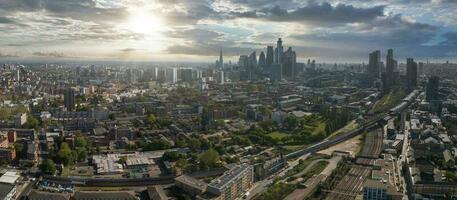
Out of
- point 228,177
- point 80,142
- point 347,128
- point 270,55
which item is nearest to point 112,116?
point 80,142

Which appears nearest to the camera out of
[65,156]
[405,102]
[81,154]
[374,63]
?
[65,156]

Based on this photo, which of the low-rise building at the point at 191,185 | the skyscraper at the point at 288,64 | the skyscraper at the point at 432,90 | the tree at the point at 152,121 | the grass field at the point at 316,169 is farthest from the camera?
the skyscraper at the point at 288,64

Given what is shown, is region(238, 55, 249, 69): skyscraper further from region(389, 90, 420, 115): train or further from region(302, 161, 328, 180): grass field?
region(302, 161, 328, 180): grass field

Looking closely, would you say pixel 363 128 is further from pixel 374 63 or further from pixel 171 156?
pixel 374 63

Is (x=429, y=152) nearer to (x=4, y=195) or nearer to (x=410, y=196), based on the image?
(x=410, y=196)

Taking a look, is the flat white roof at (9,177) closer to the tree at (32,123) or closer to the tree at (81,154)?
the tree at (81,154)

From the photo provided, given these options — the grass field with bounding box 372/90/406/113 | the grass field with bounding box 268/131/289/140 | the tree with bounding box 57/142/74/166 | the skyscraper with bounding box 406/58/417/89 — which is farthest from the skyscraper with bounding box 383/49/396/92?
the tree with bounding box 57/142/74/166

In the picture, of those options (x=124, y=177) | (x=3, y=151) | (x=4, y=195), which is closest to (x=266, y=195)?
(x=124, y=177)

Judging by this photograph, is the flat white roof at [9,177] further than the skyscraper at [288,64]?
No

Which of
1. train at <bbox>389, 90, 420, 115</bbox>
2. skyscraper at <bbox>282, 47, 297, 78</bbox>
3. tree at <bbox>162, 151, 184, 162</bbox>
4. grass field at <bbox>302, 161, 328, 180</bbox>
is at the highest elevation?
skyscraper at <bbox>282, 47, 297, 78</bbox>

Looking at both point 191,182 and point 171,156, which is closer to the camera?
point 191,182

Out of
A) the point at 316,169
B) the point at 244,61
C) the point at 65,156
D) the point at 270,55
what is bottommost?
the point at 316,169

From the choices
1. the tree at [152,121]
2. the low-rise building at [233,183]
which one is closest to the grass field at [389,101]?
the tree at [152,121]
